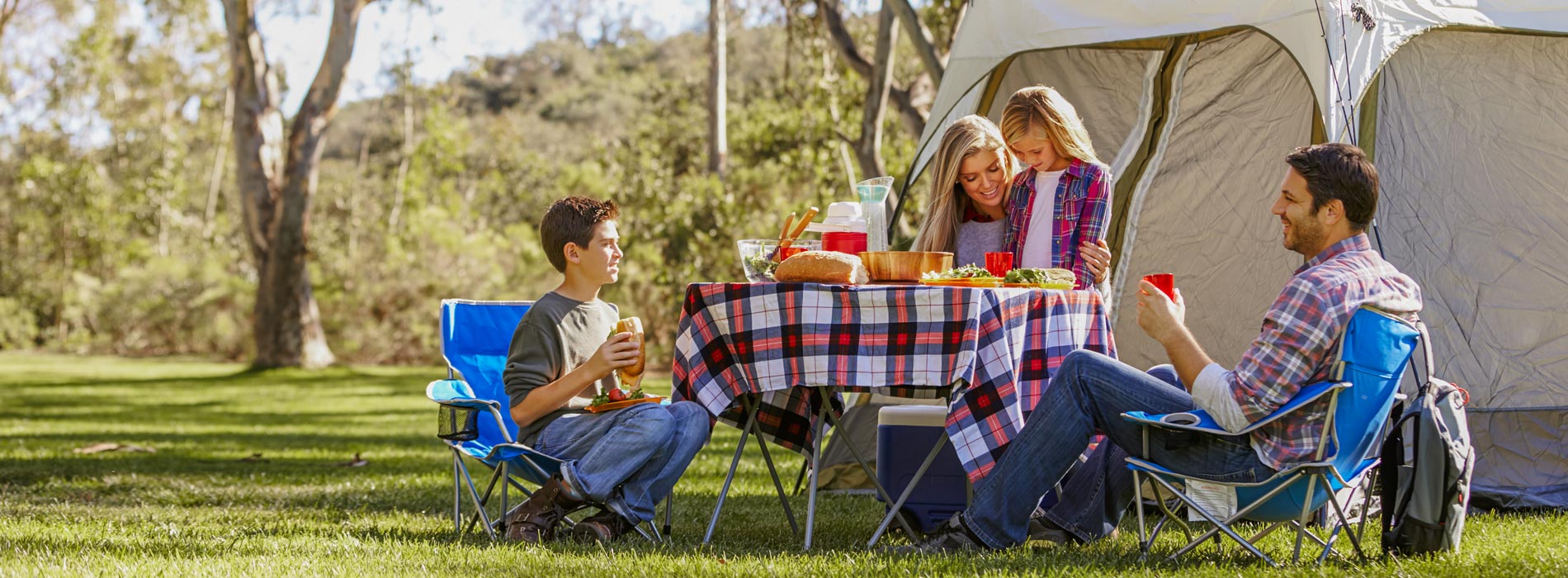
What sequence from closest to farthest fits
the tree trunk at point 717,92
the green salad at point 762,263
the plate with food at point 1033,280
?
1. the plate with food at point 1033,280
2. the green salad at point 762,263
3. the tree trunk at point 717,92

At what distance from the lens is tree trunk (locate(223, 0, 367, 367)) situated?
520 inches

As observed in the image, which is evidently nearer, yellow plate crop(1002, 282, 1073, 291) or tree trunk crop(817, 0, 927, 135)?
yellow plate crop(1002, 282, 1073, 291)

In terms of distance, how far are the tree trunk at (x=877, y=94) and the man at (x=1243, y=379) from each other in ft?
22.4

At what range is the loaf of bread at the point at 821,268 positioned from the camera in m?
3.06

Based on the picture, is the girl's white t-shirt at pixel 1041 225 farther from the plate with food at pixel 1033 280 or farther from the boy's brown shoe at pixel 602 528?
the boy's brown shoe at pixel 602 528

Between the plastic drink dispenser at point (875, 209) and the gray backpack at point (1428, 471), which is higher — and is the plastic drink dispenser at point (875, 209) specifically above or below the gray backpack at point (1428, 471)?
above

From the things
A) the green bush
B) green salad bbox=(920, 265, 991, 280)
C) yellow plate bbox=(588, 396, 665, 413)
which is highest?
green salad bbox=(920, 265, 991, 280)

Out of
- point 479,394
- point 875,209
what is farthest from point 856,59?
point 875,209

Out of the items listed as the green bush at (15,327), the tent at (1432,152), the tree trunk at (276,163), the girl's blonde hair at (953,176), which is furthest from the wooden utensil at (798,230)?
the green bush at (15,327)

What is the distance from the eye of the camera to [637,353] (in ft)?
10.8

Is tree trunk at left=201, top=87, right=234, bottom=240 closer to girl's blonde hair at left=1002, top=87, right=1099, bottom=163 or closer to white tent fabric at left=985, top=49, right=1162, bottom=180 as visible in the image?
white tent fabric at left=985, top=49, right=1162, bottom=180

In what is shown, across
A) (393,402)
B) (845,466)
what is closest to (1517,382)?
(845,466)

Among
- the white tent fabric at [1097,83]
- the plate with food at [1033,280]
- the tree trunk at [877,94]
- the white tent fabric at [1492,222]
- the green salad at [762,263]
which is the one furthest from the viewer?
the tree trunk at [877,94]

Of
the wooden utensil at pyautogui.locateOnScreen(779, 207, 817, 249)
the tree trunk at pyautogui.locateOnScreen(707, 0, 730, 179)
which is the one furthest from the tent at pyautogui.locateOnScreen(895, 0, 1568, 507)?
the tree trunk at pyautogui.locateOnScreen(707, 0, 730, 179)
